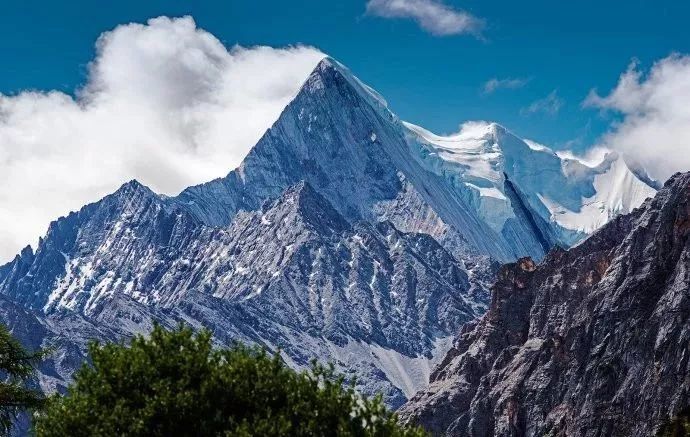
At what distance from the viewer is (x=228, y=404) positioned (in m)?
59.8

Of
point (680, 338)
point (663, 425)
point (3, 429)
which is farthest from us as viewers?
point (680, 338)

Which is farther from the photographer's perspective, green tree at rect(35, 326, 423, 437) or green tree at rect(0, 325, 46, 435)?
green tree at rect(35, 326, 423, 437)

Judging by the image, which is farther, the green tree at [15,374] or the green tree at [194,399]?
the green tree at [194,399]

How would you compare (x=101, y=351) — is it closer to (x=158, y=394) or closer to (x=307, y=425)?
(x=158, y=394)

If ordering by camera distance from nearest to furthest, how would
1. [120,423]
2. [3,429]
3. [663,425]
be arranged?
[3,429] → [120,423] → [663,425]

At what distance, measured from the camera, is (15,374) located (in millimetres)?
50719

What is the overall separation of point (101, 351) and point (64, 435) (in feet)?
17.1

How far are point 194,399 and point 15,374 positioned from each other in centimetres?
1052

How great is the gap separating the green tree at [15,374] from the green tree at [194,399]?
6011 mm

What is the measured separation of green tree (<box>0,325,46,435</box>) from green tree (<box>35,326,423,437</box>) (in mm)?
6011

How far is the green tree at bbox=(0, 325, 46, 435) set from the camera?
5038 centimetres

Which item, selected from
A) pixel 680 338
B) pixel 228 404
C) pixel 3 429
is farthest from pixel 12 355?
pixel 680 338

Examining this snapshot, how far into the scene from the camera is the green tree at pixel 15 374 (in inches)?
1983

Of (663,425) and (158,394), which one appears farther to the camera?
(663,425)
